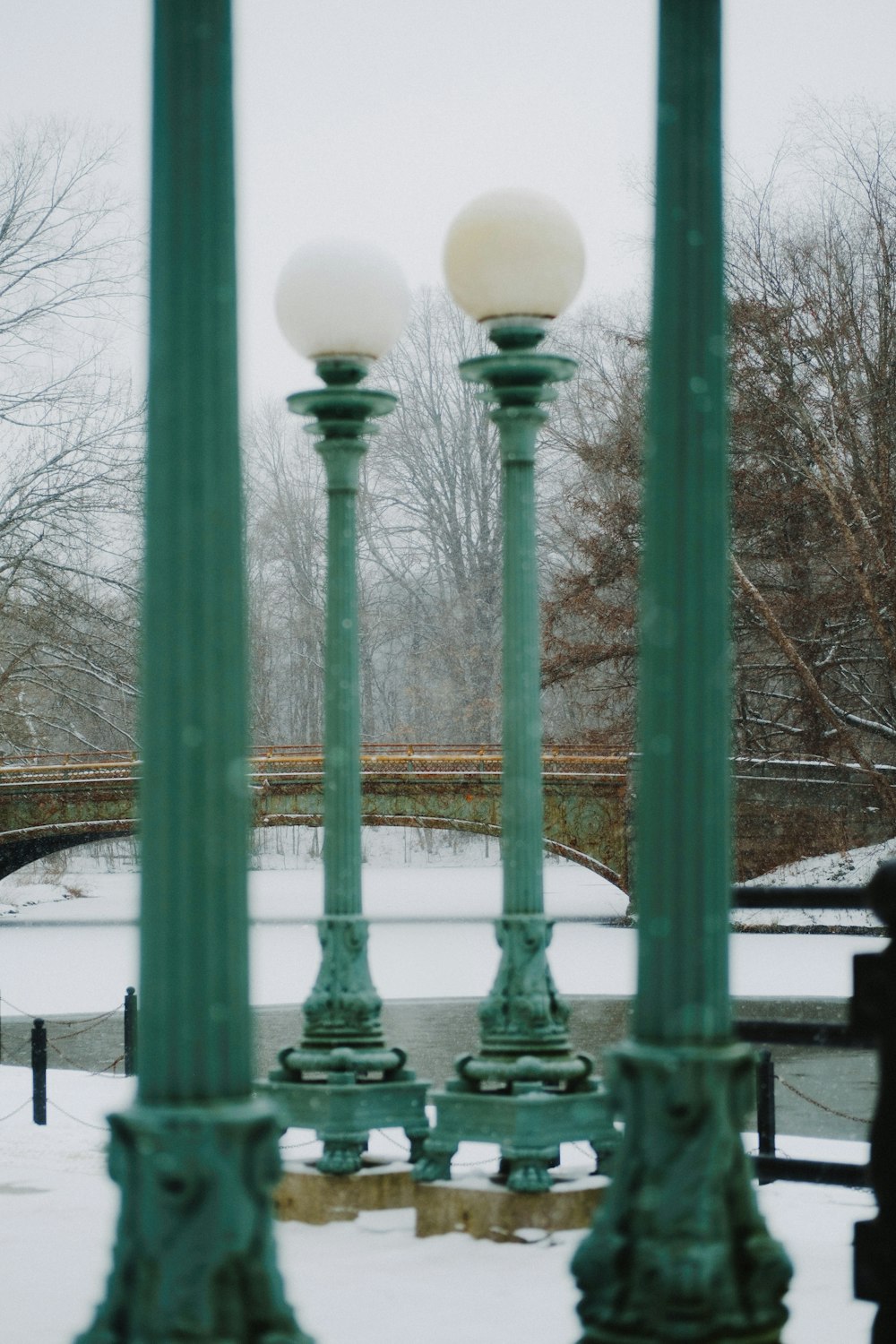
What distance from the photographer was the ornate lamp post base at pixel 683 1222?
330cm

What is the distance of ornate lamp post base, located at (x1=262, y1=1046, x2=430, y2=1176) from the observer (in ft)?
23.1

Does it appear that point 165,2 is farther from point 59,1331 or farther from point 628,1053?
point 59,1331

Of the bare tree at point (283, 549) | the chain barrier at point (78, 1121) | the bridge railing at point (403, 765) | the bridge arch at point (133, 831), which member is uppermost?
the bare tree at point (283, 549)

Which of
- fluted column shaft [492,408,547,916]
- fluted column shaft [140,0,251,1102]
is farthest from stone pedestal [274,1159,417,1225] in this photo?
fluted column shaft [140,0,251,1102]

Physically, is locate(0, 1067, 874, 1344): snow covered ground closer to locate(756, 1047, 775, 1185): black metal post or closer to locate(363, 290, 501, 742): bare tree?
locate(756, 1047, 775, 1185): black metal post

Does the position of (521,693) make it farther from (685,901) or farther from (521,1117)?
(685,901)

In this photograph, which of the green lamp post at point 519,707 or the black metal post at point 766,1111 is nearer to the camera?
the green lamp post at point 519,707

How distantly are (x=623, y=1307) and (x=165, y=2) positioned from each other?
8.04 feet

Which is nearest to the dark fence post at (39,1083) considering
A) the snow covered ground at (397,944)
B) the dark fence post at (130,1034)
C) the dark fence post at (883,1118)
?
the dark fence post at (130,1034)

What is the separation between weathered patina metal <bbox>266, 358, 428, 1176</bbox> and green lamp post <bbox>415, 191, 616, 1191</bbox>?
0.47 meters

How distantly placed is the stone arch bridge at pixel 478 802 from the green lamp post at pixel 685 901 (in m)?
28.3

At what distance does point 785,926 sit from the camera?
31.4 metres

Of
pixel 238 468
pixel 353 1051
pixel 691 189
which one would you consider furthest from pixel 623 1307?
pixel 353 1051

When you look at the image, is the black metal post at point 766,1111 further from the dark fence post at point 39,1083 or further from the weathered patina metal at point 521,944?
the dark fence post at point 39,1083
